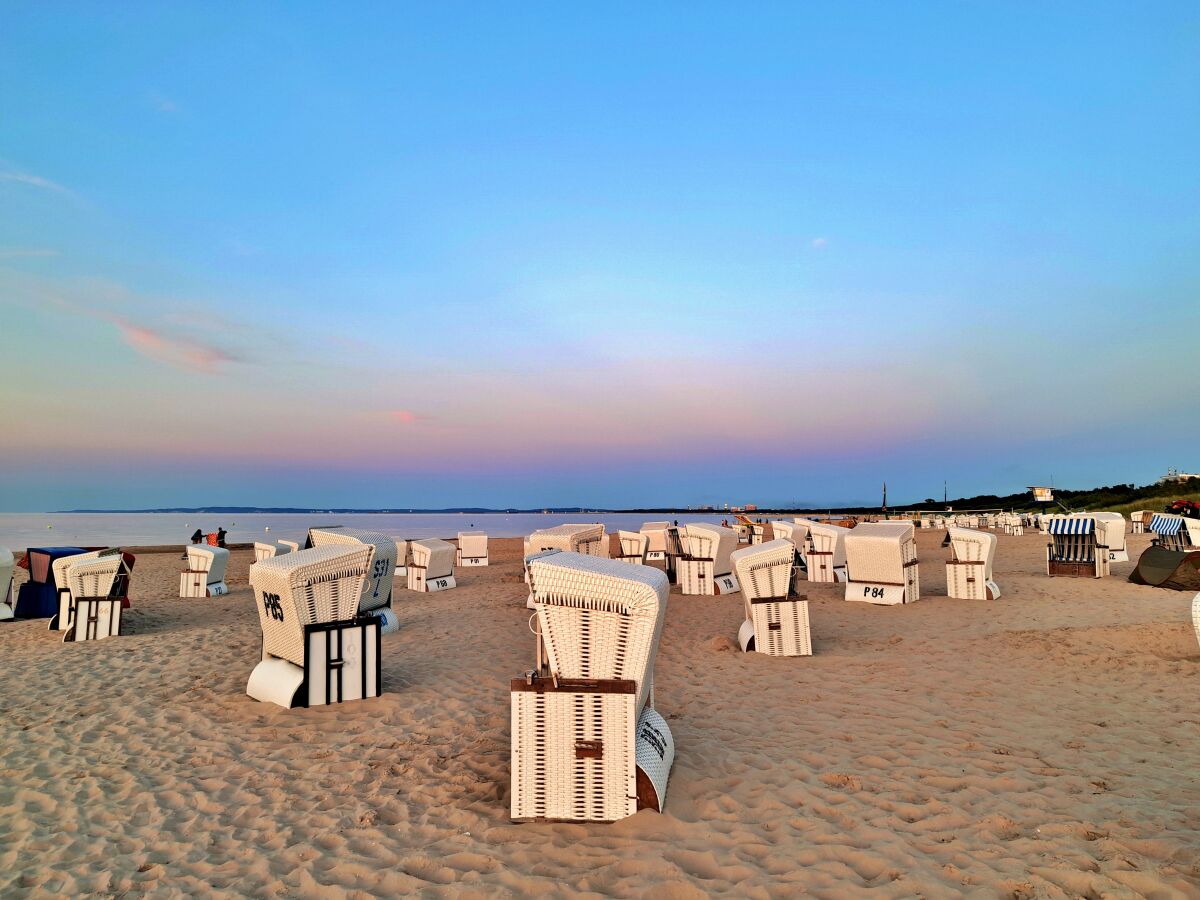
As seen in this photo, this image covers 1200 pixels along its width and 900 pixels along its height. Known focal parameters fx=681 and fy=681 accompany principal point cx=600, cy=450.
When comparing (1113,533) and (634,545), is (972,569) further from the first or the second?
(1113,533)

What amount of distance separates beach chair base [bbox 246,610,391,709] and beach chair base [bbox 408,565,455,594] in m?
11.2

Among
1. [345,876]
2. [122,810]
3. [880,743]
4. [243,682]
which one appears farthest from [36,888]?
[880,743]

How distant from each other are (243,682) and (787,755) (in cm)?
647

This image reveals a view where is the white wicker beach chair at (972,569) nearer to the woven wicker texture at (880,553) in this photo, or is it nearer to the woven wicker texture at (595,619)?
the woven wicker texture at (880,553)

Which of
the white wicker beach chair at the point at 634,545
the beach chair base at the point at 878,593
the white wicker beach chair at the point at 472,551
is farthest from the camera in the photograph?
the white wicker beach chair at the point at 472,551

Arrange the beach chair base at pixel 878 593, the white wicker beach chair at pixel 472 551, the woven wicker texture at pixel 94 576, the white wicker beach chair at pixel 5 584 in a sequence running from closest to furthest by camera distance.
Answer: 1. the woven wicker texture at pixel 94 576
2. the white wicker beach chair at pixel 5 584
3. the beach chair base at pixel 878 593
4. the white wicker beach chair at pixel 472 551

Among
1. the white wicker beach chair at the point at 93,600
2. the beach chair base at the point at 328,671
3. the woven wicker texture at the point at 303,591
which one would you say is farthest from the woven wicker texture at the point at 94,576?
the beach chair base at the point at 328,671

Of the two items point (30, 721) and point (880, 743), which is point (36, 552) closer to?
point (30, 721)

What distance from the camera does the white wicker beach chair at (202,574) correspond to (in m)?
17.2

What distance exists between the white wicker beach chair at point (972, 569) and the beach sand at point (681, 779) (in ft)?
15.1

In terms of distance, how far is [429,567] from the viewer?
1888cm

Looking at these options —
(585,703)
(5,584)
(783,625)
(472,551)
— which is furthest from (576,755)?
(472,551)

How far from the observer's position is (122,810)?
476 centimetres

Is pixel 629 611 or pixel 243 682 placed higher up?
pixel 629 611
